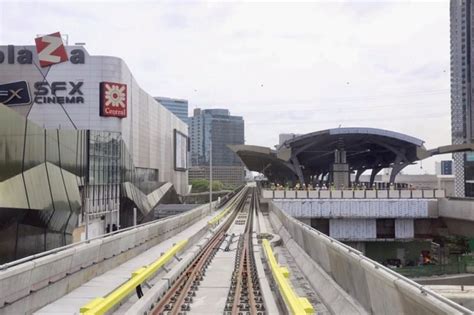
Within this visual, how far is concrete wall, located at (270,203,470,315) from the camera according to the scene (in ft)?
18.6

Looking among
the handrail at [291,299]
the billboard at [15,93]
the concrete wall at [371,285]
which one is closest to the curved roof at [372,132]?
the billboard at [15,93]

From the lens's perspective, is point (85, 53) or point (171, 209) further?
point (171, 209)

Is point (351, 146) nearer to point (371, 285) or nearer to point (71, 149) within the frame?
point (71, 149)

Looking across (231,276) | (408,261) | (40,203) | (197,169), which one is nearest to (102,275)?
(231,276)

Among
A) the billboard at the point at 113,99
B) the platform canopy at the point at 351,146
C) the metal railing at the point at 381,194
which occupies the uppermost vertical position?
the billboard at the point at 113,99

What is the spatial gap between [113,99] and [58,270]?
44733 millimetres

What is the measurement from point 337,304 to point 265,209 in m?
43.7

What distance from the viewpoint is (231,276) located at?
15.2 m

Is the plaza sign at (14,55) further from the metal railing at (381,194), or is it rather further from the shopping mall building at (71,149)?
the metal railing at (381,194)

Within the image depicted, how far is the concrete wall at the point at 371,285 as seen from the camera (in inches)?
223

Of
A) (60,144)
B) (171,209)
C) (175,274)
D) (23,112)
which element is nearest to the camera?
(175,274)

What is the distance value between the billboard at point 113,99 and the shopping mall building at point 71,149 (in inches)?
4.4

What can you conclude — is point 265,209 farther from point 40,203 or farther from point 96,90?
point 40,203

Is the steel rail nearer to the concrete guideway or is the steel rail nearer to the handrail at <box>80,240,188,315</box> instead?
the concrete guideway
